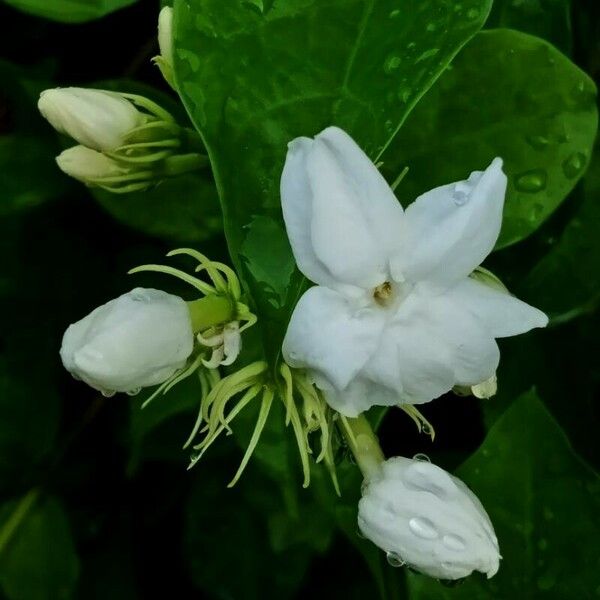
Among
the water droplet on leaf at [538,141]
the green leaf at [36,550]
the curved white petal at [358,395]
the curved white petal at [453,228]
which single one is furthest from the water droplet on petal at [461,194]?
the green leaf at [36,550]

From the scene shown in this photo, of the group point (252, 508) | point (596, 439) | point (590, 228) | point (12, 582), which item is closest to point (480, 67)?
point (590, 228)

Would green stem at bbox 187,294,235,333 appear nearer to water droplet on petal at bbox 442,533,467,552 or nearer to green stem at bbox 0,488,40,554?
water droplet on petal at bbox 442,533,467,552

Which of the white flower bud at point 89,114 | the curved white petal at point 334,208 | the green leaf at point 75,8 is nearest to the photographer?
the curved white petal at point 334,208

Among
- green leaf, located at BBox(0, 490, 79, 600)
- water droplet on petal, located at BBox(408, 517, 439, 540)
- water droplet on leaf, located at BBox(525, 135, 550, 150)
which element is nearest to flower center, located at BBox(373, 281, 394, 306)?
water droplet on petal, located at BBox(408, 517, 439, 540)

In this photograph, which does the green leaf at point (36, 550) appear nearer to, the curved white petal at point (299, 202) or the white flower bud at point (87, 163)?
the white flower bud at point (87, 163)

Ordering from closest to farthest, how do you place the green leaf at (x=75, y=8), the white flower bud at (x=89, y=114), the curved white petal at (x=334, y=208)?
the curved white petal at (x=334, y=208) → the white flower bud at (x=89, y=114) → the green leaf at (x=75, y=8)

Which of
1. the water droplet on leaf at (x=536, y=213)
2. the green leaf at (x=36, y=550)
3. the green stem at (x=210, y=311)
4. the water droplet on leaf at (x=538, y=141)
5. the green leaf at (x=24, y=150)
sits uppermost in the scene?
the water droplet on leaf at (x=538, y=141)

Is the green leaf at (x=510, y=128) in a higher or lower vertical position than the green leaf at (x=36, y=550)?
higher

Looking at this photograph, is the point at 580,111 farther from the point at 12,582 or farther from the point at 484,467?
the point at 12,582
